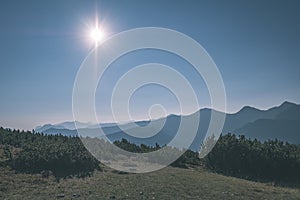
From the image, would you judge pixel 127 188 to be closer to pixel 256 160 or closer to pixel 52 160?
pixel 52 160

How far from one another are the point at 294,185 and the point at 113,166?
17916mm

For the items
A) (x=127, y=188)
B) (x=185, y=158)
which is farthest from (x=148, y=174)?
(x=185, y=158)

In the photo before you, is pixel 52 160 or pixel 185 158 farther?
pixel 185 158

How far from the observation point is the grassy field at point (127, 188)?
67.1ft

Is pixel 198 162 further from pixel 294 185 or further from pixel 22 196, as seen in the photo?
pixel 22 196

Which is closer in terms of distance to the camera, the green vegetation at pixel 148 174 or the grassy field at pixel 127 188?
the grassy field at pixel 127 188

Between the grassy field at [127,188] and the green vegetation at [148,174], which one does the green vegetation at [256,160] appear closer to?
the green vegetation at [148,174]

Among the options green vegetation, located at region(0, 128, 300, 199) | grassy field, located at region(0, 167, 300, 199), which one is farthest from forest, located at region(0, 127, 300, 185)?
grassy field, located at region(0, 167, 300, 199)

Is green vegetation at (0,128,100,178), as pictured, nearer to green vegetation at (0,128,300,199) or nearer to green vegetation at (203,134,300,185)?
green vegetation at (0,128,300,199)

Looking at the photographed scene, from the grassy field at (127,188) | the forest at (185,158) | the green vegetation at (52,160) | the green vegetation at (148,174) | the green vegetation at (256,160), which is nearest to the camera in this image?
the grassy field at (127,188)

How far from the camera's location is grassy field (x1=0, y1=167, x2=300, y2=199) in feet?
67.1

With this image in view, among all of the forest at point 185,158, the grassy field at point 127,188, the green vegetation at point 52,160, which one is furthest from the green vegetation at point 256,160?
the green vegetation at point 52,160

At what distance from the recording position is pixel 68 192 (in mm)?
20875

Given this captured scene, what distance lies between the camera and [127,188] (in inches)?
877
